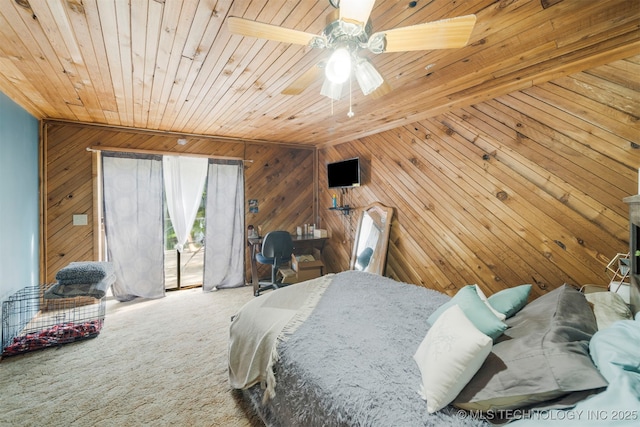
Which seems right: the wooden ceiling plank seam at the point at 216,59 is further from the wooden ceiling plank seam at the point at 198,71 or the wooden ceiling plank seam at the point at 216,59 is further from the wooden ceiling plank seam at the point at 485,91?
the wooden ceiling plank seam at the point at 485,91

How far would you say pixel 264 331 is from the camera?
171cm

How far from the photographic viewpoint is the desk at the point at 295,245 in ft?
13.7

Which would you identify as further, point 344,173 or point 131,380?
point 344,173

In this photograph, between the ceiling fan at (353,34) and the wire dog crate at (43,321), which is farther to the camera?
the wire dog crate at (43,321)

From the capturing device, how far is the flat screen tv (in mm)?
3979

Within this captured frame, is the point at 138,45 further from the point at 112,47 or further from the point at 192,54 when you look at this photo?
the point at 192,54

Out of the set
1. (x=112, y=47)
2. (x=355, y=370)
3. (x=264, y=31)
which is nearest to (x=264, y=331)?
(x=355, y=370)

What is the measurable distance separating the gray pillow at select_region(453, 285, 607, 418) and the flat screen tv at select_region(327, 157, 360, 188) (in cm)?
291

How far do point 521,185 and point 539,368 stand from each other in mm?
1850

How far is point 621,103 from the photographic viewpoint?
1.81 metres

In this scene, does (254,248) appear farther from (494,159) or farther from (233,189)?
(494,159)

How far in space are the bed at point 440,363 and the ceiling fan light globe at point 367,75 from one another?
4.22 feet

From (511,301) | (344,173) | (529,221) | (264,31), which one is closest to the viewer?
(264,31)

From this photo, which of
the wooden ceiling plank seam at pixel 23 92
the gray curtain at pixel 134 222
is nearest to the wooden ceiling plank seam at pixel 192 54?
the wooden ceiling plank seam at pixel 23 92
